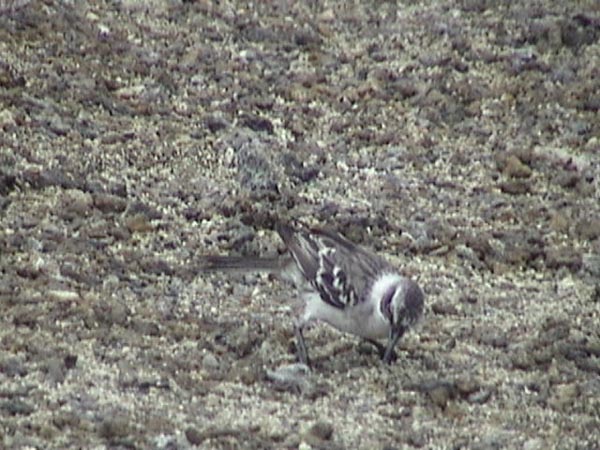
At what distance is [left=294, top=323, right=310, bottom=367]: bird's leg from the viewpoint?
10.7 m

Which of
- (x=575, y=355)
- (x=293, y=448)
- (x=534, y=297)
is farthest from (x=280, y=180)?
(x=293, y=448)

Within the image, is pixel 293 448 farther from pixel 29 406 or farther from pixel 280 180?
pixel 280 180

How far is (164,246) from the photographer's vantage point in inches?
488

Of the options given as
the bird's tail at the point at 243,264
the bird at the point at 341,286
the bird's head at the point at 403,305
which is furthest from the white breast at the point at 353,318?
the bird's tail at the point at 243,264

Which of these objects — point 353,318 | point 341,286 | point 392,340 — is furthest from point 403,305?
point 341,286

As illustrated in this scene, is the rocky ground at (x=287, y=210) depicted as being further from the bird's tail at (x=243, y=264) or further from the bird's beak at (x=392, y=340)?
the bird's tail at (x=243, y=264)

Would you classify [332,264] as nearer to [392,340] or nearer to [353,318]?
[353,318]

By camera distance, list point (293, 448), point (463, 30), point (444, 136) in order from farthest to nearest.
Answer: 1. point (463, 30)
2. point (444, 136)
3. point (293, 448)

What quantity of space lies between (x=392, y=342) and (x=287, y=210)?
2574mm

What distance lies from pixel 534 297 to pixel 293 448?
3359 mm

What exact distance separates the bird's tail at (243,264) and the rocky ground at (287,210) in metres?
0.21

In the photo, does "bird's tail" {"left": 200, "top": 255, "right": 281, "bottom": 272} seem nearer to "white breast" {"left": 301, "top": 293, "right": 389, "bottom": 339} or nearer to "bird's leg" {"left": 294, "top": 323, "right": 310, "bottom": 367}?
"white breast" {"left": 301, "top": 293, "right": 389, "bottom": 339}

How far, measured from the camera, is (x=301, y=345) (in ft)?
35.5

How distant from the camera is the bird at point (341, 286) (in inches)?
424
